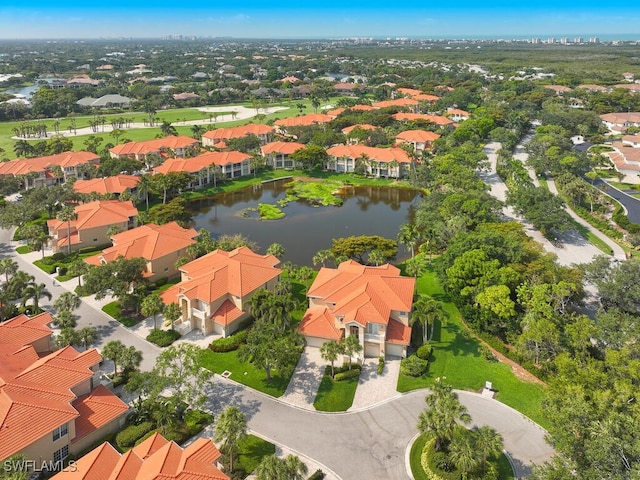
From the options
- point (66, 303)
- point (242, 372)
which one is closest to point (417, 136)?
point (242, 372)

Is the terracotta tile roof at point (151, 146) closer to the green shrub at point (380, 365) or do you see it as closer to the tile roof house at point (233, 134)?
the tile roof house at point (233, 134)

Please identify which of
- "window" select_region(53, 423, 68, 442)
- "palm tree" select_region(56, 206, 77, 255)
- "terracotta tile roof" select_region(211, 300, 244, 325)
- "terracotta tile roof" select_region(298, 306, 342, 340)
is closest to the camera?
"window" select_region(53, 423, 68, 442)

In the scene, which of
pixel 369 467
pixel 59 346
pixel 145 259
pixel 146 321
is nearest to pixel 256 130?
pixel 145 259

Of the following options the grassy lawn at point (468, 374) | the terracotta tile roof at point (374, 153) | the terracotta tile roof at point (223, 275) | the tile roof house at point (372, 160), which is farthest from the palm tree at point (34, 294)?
the terracotta tile roof at point (374, 153)

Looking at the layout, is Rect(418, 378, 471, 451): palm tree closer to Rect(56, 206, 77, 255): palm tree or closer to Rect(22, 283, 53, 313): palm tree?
Rect(22, 283, 53, 313): palm tree

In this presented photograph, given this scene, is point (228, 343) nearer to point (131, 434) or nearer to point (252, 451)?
point (131, 434)

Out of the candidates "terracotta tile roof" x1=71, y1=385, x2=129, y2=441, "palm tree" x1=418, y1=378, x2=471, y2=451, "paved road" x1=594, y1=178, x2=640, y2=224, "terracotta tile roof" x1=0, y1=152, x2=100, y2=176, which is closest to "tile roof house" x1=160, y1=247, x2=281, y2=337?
"terracotta tile roof" x1=71, y1=385, x2=129, y2=441

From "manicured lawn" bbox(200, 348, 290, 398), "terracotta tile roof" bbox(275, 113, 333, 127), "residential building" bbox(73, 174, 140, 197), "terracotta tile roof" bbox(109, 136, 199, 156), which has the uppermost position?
"terracotta tile roof" bbox(275, 113, 333, 127)
